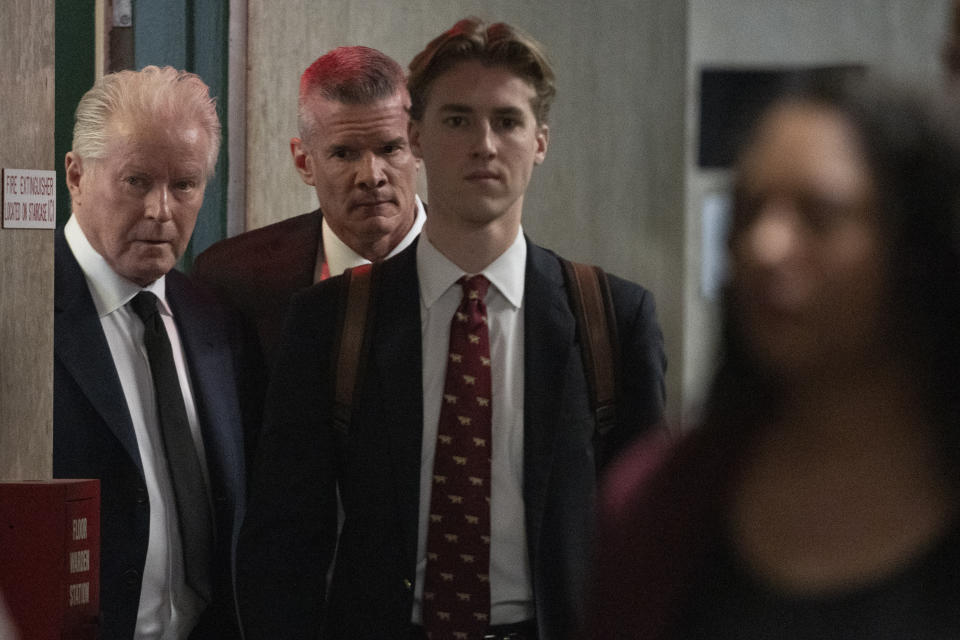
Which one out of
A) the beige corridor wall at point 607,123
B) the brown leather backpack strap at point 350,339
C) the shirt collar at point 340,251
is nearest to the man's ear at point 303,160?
the shirt collar at point 340,251

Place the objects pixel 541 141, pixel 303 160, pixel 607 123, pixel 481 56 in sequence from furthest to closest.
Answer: pixel 607 123 → pixel 303 160 → pixel 541 141 → pixel 481 56

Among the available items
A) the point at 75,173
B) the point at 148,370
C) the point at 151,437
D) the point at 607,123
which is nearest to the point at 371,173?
the point at 75,173

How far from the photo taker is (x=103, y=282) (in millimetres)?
2941

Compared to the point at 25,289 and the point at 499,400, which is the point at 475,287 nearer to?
the point at 499,400

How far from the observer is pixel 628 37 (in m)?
7.34

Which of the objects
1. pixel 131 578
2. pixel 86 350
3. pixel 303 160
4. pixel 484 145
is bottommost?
pixel 131 578

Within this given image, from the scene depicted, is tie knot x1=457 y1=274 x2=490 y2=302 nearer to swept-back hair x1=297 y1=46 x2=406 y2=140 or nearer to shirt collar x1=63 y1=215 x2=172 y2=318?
shirt collar x1=63 y1=215 x2=172 y2=318

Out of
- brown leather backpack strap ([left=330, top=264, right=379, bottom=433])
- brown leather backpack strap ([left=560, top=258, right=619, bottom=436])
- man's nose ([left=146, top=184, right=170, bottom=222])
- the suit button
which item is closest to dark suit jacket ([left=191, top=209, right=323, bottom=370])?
man's nose ([left=146, top=184, right=170, bottom=222])

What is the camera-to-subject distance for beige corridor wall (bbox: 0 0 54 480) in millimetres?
2869

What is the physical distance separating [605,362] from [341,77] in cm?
154

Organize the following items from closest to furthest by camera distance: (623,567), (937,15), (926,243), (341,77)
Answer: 1. (926,243)
2. (623,567)
3. (341,77)
4. (937,15)

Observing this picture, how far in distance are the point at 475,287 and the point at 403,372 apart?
0.20 meters

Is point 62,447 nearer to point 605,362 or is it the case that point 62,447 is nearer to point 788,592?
point 605,362

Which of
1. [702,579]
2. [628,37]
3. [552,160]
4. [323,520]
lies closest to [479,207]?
[323,520]
